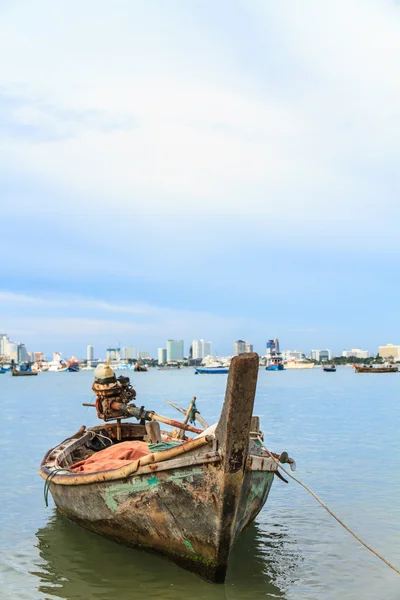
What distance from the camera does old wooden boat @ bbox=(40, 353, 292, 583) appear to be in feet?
25.0

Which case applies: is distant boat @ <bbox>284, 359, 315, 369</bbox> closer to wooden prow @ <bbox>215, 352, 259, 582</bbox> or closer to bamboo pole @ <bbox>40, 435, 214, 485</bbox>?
bamboo pole @ <bbox>40, 435, 214, 485</bbox>

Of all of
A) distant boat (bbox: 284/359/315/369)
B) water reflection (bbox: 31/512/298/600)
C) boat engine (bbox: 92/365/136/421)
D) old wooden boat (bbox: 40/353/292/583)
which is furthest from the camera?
distant boat (bbox: 284/359/315/369)

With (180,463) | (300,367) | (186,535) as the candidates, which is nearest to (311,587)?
(186,535)

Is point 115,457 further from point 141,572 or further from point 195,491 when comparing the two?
point 195,491

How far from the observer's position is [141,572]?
9.11m

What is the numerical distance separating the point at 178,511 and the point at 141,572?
1.62 m

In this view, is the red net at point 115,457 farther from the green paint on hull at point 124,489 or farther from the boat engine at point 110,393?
the boat engine at point 110,393

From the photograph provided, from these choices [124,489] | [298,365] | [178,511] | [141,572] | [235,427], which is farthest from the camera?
[298,365]

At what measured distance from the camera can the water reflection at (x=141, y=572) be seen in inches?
336

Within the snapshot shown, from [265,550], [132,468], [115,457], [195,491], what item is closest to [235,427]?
[195,491]

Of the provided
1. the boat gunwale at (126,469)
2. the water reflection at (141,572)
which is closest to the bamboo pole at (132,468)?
the boat gunwale at (126,469)

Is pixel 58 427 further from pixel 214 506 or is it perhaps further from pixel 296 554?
pixel 214 506

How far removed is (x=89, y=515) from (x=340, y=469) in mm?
9962

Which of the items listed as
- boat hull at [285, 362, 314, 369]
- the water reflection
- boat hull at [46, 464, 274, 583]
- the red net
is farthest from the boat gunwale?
boat hull at [285, 362, 314, 369]
